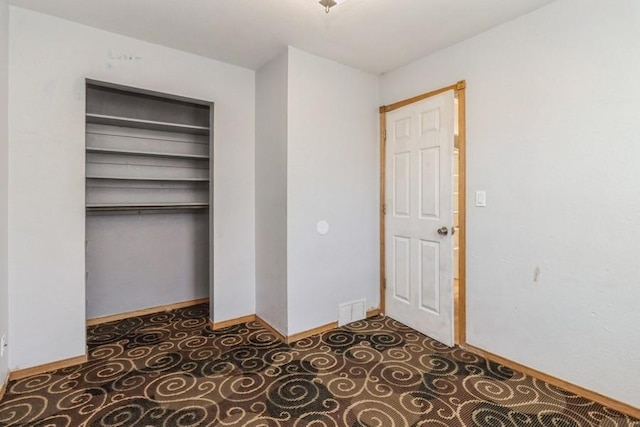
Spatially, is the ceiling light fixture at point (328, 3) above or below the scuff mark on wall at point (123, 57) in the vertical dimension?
above

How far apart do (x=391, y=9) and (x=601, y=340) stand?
243 cm

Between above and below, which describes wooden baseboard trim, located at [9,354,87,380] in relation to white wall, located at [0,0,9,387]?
below

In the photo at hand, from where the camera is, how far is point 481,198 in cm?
242

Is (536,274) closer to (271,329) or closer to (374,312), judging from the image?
(374,312)

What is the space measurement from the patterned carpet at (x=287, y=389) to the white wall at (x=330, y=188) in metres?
0.45

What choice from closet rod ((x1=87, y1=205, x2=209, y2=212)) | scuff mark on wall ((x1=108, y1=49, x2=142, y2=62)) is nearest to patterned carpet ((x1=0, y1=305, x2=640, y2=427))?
closet rod ((x1=87, y1=205, x2=209, y2=212))

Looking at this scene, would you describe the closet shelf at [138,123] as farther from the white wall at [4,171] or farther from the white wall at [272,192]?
the white wall at [272,192]

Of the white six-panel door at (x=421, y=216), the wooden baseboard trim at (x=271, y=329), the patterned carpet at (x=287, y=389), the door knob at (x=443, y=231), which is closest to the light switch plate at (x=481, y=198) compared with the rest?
the white six-panel door at (x=421, y=216)

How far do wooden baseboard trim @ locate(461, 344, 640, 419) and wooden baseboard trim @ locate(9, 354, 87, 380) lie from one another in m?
2.93

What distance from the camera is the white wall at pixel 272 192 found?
107 inches

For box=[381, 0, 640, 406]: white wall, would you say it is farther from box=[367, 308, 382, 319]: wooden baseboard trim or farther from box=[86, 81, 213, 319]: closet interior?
box=[86, 81, 213, 319]: closet interior

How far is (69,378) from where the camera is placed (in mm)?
2139

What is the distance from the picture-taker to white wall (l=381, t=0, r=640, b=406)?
180 cm

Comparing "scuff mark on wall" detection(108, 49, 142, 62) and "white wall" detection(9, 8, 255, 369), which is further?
"scuff mark on wall" detection(108, 49, 142, 62)
